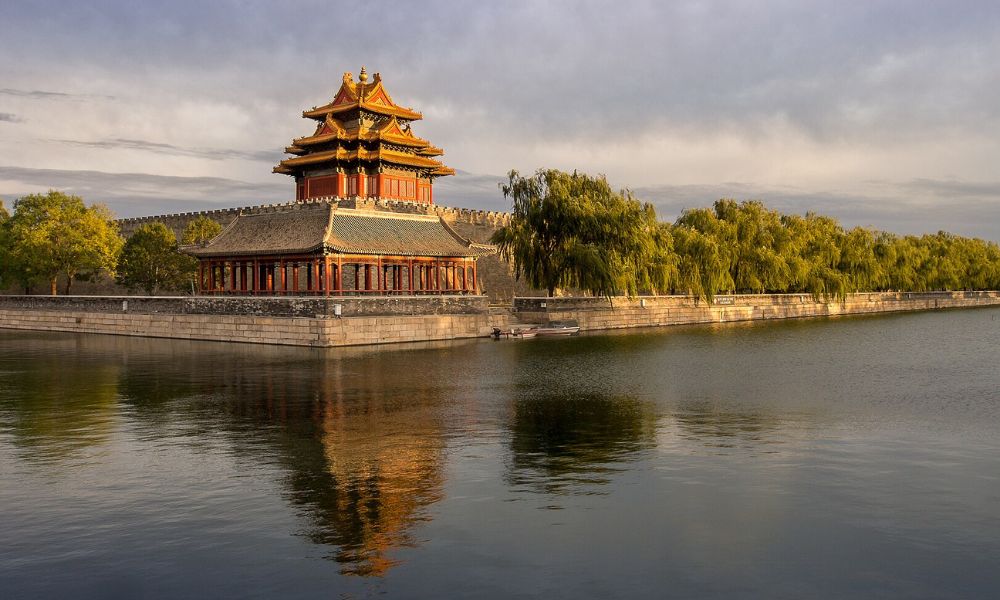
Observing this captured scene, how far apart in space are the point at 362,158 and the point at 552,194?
15.6 metres

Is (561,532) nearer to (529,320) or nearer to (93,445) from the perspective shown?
(93,445)

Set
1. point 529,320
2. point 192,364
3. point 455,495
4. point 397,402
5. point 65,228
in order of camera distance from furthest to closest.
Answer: point 65,228, point 529,320, point 192,364, point 397,402, point 455,495

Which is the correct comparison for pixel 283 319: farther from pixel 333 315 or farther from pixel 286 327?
pixel 333 315

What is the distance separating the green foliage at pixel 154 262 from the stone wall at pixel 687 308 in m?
21.6

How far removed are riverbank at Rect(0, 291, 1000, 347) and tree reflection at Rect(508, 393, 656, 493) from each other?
53.0ft

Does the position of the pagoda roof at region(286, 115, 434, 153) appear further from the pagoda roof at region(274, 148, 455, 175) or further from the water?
the water

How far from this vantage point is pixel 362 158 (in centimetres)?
5406

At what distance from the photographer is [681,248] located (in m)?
51.3

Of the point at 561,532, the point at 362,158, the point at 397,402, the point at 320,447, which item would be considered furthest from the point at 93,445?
the point at 362,158

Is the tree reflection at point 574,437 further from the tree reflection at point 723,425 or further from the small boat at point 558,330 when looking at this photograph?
the small boat at point 558,330

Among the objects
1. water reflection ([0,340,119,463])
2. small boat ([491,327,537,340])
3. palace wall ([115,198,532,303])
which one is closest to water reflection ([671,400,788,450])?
water reflection ([0,340,119,463])

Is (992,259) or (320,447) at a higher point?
(992,259)

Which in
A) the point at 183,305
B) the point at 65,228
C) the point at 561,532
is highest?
the point at 65,228

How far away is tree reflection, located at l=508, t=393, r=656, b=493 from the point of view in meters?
11.8
